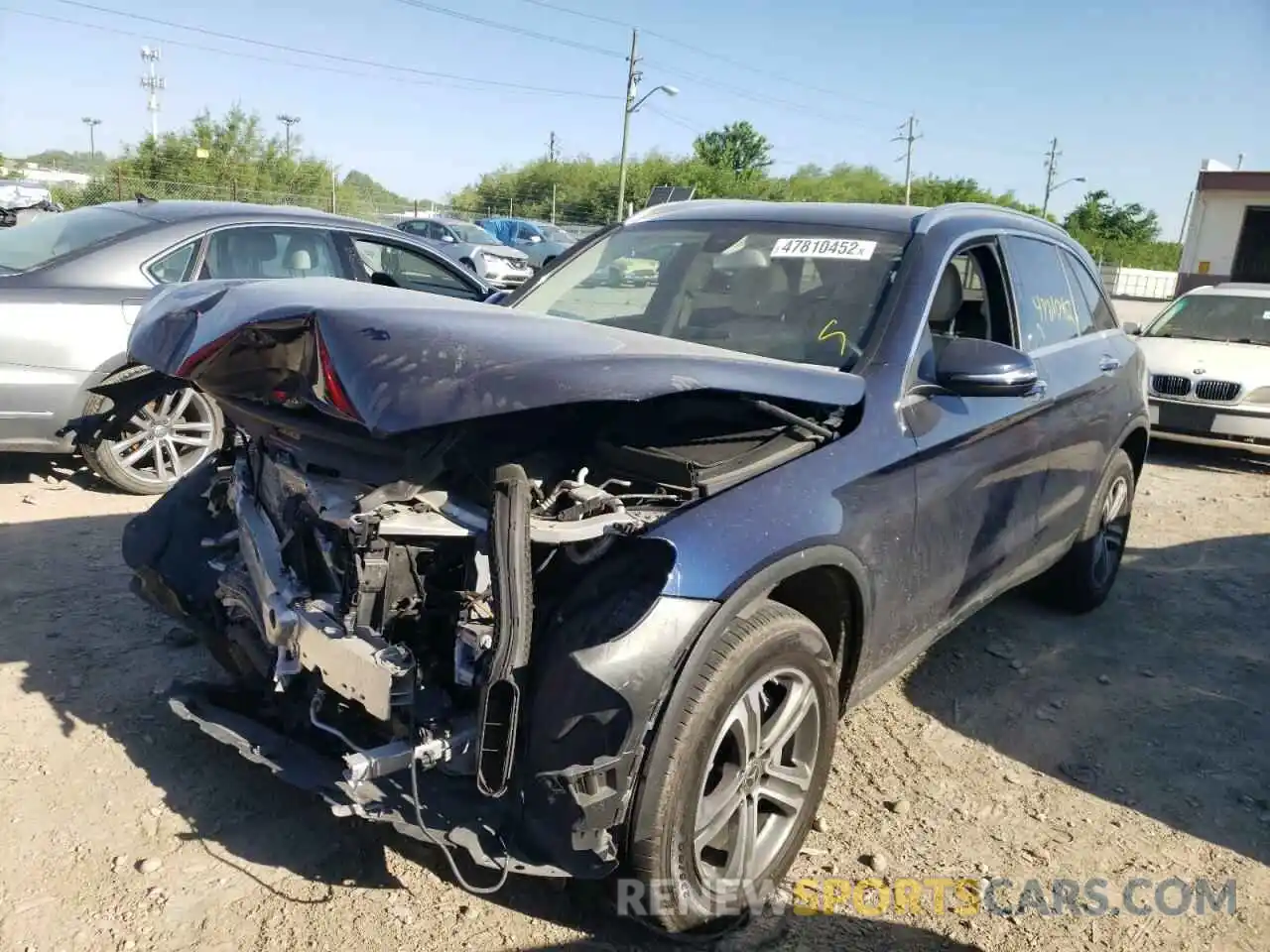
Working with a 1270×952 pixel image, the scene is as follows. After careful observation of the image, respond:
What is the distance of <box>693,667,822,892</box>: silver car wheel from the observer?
236cm

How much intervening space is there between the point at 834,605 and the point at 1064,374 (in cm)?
188

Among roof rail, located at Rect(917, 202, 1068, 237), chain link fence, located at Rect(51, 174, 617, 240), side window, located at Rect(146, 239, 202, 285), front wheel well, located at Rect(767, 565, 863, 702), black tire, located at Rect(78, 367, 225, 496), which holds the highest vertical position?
chain link fence, located at Rect(51, 174, 617, 240)

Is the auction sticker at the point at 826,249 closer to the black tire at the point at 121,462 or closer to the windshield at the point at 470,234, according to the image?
the black tire at the point at 121,462

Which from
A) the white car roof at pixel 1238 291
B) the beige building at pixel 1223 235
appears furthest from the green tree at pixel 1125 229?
the white car roof at pixel 1238 291

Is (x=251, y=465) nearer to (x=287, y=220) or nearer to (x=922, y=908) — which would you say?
(x=922, y=908)

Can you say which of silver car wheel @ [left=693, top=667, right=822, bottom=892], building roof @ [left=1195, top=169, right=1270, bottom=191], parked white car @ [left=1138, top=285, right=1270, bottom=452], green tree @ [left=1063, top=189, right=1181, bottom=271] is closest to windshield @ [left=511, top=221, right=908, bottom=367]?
silver car wheel @ [left=693, top=667, right=822, bottom=892]

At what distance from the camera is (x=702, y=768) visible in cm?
223

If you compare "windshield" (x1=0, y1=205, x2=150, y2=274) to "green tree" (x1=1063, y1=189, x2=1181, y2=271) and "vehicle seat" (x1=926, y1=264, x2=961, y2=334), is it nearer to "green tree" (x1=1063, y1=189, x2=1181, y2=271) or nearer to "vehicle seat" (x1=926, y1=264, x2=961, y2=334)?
"vehicle seat" (x1=926, y1=264, x2=961, y2=334)

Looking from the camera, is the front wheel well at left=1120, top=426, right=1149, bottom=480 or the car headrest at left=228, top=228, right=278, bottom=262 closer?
the front wheel well at left=1120, top=426, right=1149, bottom=480

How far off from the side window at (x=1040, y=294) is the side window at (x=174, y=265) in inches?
176

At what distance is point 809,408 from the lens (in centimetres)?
268

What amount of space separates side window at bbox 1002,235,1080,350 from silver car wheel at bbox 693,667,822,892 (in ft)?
6.62

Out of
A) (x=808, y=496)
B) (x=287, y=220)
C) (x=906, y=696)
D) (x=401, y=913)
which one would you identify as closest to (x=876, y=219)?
(x=808, y=496)

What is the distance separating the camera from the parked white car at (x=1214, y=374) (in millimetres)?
8320
